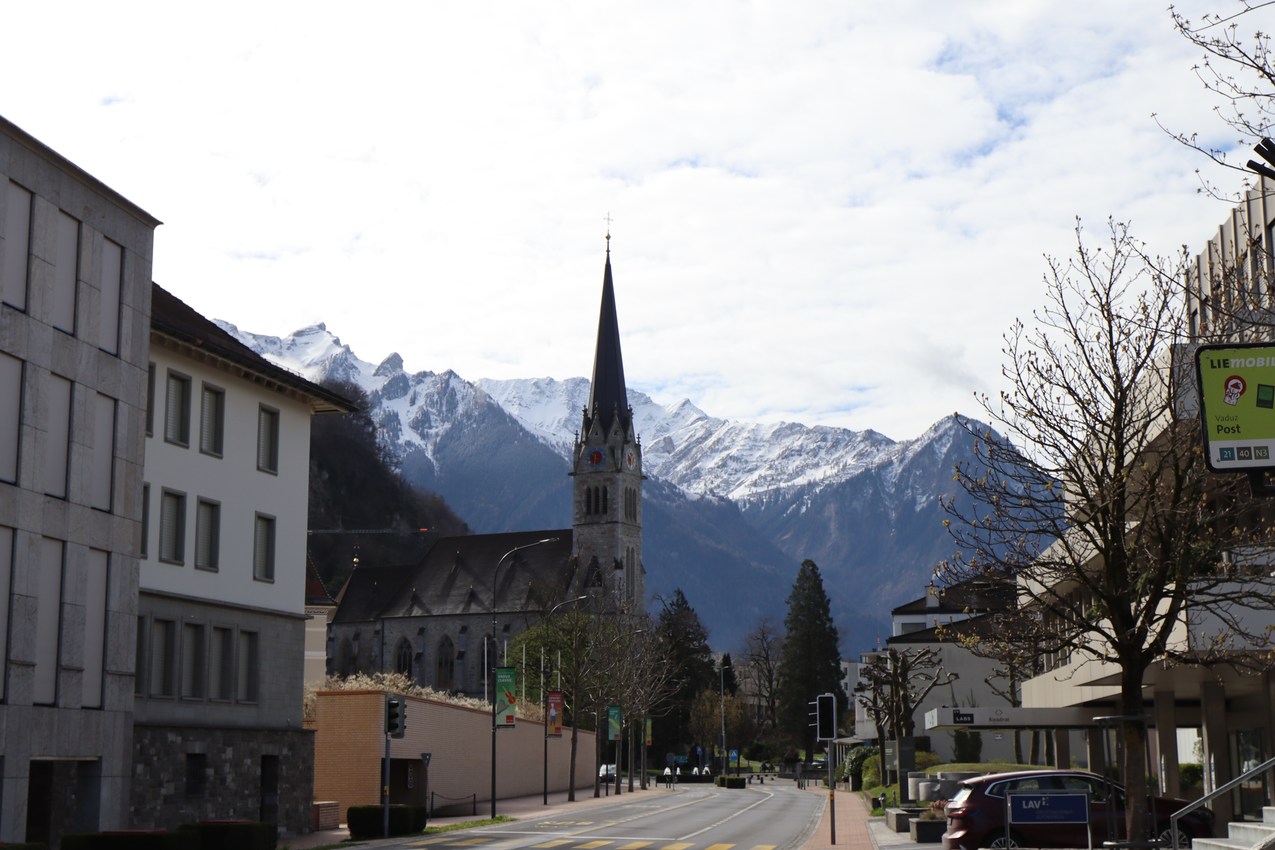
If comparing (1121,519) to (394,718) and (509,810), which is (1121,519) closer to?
(394,718)

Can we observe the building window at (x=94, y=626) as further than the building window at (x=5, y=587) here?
Yes

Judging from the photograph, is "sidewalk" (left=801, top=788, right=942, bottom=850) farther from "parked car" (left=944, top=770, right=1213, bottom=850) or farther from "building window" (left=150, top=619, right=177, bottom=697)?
"building window" (left=150, top=619, right=177, bottom=697)

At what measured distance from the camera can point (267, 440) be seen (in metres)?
42.0

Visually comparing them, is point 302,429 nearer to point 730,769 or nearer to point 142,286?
point 142,286

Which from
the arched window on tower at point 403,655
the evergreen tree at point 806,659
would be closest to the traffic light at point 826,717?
the evergreen tree at point 806,659

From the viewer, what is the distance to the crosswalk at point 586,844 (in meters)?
32.6

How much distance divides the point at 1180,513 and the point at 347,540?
148184 mm

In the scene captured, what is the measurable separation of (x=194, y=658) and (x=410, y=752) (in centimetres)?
1376

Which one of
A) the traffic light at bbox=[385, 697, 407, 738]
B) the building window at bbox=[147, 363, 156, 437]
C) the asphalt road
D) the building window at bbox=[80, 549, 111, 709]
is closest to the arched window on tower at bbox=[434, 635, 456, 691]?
the asphalt road

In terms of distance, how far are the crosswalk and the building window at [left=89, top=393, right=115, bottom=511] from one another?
10.2 metres

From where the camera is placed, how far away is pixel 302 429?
143 ft

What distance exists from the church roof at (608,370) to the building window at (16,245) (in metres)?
102

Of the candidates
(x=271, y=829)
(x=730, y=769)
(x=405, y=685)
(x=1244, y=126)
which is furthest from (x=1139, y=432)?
(x=730, y=769)

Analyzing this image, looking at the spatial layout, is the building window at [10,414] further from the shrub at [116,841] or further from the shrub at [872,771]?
the shrub at [872,771]
